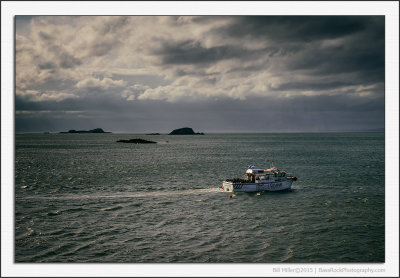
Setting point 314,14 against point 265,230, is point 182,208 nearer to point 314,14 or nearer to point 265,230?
point 265,230

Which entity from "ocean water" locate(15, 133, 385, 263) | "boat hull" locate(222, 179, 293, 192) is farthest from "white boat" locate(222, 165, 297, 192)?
"ocean water" locate(15, 133, 385, 263)

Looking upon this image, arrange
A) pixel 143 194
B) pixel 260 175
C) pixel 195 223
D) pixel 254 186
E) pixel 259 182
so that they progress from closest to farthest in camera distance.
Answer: pixel 195 223, pixel 143 194, pixel 254 186, pixel 259 182, pixel 260 175

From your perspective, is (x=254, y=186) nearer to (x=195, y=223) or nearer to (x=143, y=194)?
(x=143, y=194)

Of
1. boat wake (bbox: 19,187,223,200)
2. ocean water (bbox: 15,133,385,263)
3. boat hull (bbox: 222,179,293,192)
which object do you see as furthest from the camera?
boat hull (bbox: 222,179,293,192)

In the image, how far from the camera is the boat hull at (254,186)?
134 ft

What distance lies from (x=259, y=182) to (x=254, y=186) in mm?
1000

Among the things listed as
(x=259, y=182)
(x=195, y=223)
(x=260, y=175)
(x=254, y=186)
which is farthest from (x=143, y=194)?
(x=260, y=175)

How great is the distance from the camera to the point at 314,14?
14844mm

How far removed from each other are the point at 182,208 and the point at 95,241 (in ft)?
38.5

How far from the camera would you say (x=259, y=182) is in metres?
41.7

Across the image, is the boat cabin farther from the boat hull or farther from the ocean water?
the ocean water

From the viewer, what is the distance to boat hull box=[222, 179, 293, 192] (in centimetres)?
4078

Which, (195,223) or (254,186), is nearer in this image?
(195,223)

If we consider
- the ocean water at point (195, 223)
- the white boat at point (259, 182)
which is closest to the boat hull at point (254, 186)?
the white boat at point (259, 182)
